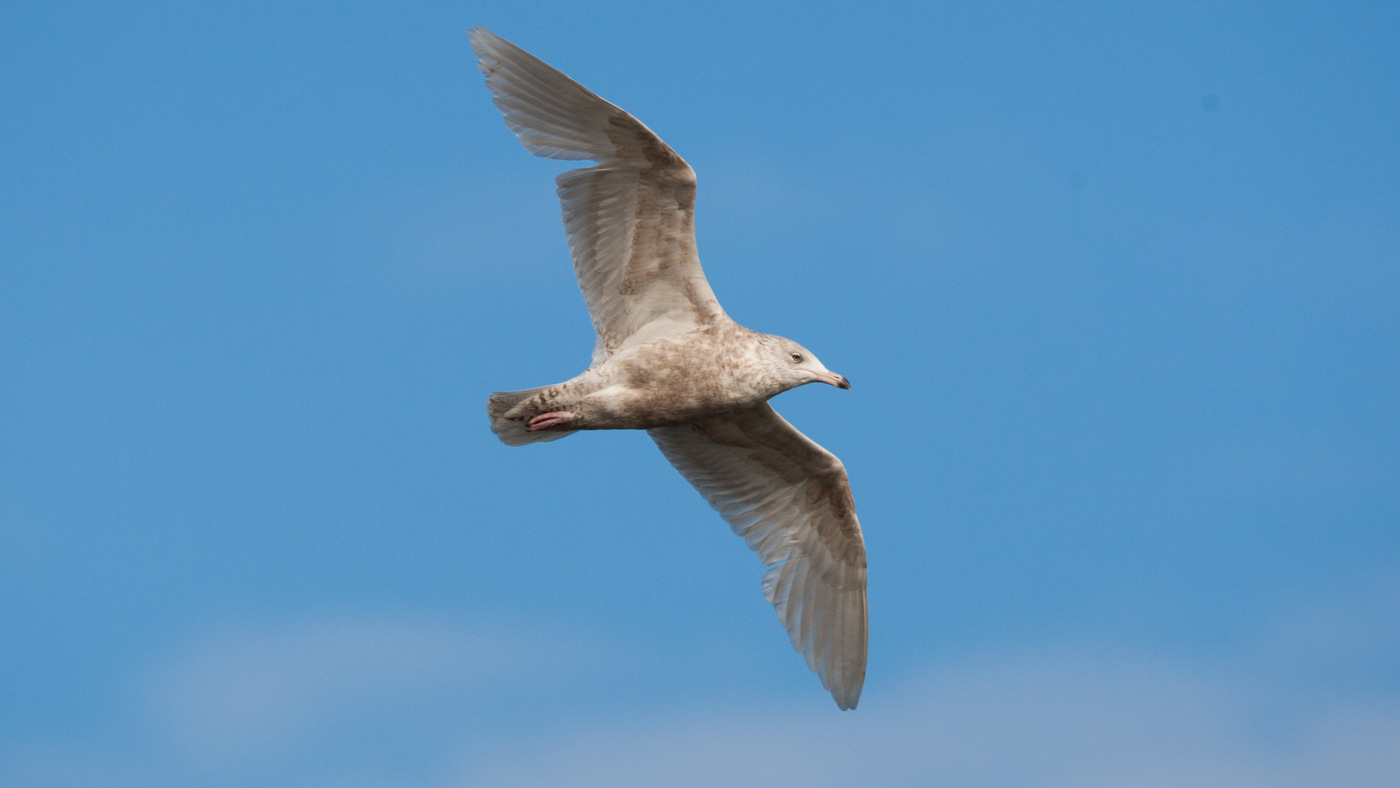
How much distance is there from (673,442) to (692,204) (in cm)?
274

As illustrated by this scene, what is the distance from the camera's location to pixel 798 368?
1377cm

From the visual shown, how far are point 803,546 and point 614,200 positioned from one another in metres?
4.06

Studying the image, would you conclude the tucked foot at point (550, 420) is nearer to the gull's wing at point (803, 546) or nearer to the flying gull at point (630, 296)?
the flying gull at point (630, 296)

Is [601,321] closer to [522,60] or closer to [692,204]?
[692,204]

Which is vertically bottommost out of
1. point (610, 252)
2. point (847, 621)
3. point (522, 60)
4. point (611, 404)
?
point (847, 621)

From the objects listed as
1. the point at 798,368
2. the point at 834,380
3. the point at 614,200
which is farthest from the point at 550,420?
the point at 834,380

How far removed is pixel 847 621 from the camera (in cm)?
1570

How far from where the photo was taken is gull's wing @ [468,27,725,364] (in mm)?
13578

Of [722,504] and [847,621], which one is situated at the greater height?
[722,504]

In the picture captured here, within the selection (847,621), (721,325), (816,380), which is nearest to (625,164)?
(721,325)

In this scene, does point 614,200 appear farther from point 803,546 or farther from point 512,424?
point 803,546

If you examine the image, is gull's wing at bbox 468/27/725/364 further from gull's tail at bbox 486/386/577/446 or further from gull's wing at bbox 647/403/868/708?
gull's wing at bbox 647/403/868/708

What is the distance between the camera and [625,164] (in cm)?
1368

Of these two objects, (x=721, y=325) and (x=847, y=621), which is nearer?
(x=721, y=325)
